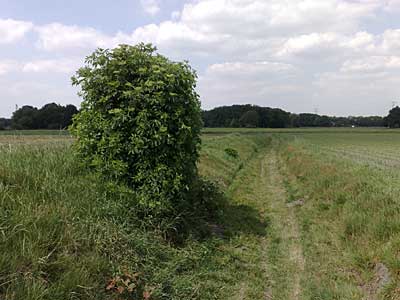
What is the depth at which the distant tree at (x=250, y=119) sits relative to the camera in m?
114

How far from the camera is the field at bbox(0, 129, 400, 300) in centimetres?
423

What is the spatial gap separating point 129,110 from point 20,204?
2.58 meters

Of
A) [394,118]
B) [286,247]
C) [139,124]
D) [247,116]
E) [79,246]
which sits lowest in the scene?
[286,247]

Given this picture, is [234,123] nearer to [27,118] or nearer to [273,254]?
[27,118]

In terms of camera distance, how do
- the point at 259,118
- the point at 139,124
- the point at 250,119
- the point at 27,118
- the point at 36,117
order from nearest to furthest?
the point at 139,124 → the point at 36,117 → the point at 27,118 → the point at 250,119 → the point at 259,118

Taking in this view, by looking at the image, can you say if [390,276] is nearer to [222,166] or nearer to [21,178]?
[21,178]

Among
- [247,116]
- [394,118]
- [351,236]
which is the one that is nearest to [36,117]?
[351,236]

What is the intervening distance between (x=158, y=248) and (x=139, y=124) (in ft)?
7.29

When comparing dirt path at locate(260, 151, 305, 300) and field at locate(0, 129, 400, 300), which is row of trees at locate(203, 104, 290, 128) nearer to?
dirt path at locate(260, 151, 305, 300)

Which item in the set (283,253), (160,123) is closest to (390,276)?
(283,253)

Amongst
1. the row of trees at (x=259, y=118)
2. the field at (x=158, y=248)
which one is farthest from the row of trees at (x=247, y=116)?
the field at (x=158, y=248)

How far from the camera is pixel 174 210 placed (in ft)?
22.8

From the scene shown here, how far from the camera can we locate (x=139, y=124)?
6.55 meters

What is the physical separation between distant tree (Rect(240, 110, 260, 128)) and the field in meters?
105
